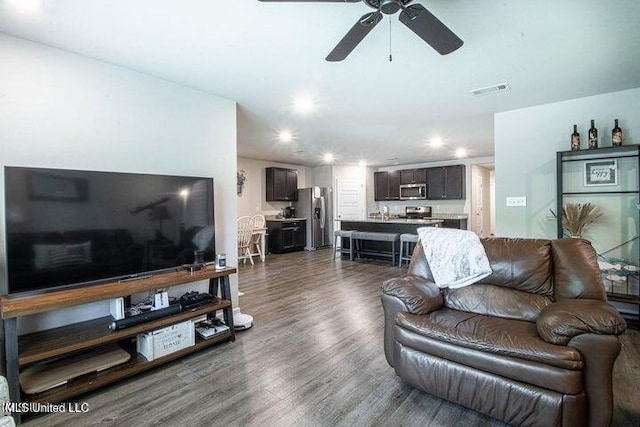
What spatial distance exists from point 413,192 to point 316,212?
271 centimetres

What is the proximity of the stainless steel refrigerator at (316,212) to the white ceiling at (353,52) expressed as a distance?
4.49 meters

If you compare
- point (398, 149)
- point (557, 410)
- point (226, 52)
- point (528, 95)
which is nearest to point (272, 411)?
point (557, 410)

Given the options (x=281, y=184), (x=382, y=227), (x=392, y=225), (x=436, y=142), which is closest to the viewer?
(x=436, y=142)

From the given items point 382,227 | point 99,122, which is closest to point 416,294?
point 99,122

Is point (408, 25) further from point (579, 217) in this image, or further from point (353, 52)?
point (579, 217)

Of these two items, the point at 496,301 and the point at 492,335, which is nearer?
the point at 492,335

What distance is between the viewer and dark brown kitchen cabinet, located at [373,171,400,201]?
8.79 m

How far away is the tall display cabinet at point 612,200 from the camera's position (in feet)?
10.6

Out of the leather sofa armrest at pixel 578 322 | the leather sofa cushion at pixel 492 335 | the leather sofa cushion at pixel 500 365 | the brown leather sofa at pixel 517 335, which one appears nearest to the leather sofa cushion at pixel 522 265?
the brown leather sofa at pixel 517 335

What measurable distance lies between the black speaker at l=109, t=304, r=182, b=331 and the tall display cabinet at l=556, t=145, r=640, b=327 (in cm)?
398

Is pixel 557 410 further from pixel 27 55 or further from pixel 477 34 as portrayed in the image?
pixel 27 55

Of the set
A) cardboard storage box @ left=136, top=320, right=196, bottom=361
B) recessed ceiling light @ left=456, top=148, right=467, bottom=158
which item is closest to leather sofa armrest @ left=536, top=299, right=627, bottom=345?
cardboard storage box @ left=136, top=320, right=196, bottom=361

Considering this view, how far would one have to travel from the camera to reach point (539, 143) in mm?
3709

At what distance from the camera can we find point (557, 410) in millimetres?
Result: 1526
